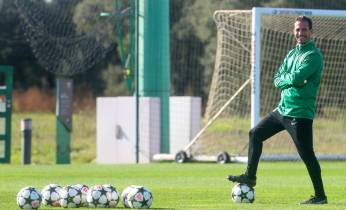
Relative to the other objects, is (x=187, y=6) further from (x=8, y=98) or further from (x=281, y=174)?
(x=281, y=174)

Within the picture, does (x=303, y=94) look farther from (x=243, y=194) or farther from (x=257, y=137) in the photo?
(x=243, y=194)

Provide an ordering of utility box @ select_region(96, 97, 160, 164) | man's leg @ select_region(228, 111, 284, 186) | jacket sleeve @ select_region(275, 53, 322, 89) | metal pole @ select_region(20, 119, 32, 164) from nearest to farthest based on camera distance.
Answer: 1. jacket sleeve @ select_region(275, 53, 322, 89)
2. man's leg @ select_region(228, 111, 284, 186)
3. metal pole @ select_region(20, 119, 32, 164)
4. utility box @ select_region(96, 97, 160, 164)

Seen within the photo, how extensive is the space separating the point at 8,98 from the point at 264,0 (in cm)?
944

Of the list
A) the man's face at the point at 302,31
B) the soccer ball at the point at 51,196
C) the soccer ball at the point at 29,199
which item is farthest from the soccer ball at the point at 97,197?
the man's face at the point at 302,31

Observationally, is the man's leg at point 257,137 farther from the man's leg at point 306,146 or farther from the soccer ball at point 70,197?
the soccer ball at point 70,197

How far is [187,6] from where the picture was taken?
3606cm

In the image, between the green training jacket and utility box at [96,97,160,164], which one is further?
utility box at [96,97,160,164]

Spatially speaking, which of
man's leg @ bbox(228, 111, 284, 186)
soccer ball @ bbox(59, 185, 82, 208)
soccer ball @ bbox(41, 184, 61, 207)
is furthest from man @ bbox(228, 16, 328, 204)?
soccer ball @ bbox(41, 184, 61, 207)

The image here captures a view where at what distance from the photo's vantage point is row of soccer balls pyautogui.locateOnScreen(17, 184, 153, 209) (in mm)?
12023

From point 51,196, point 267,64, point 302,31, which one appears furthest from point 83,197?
point 267,64

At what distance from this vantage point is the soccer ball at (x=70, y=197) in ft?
40.2

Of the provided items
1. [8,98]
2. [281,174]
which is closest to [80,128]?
[8,98]

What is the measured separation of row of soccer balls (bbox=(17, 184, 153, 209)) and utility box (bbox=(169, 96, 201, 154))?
621 inches

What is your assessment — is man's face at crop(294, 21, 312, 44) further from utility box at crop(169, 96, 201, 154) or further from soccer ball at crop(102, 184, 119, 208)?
utility box at crop(169, 96, 201, 154)
